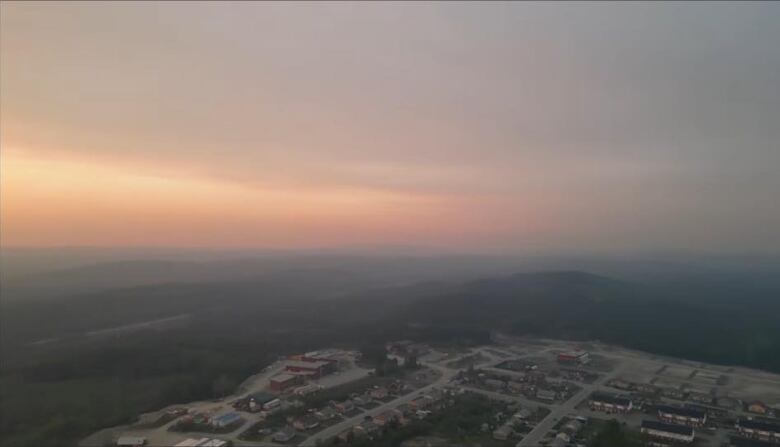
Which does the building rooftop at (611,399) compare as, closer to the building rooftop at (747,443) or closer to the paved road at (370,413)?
the building rooftop at (747,443)

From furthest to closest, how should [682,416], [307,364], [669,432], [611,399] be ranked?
[307,364]
[611,399]
[682,416]
[669,432]

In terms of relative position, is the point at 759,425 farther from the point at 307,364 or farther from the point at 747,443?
the point at 307,364

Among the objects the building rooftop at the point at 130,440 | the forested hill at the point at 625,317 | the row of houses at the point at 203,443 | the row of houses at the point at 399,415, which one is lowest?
the forested hill at the point at 625,317

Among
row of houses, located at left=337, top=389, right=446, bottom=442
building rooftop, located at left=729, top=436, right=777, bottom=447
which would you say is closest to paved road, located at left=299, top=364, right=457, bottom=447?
row of houses, located at left=337, top=389, right=446, bottom=442

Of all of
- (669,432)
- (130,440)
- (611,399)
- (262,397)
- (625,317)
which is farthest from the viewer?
(625,317)

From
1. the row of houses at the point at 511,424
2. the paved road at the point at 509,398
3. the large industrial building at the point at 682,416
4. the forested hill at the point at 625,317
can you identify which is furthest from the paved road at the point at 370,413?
the forested hill at the point at 625,317

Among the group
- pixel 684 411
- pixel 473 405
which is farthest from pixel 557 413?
pixel 684 411

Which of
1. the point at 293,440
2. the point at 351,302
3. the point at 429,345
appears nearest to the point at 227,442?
the point at 293,440
